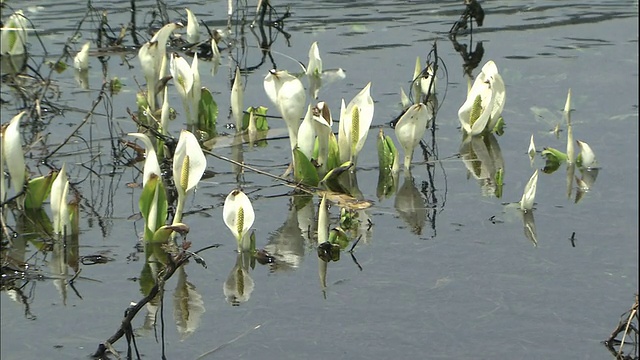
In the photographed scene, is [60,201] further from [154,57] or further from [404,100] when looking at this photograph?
[404,100]

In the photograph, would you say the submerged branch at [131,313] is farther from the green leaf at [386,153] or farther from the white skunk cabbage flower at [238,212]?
the green leaf at [386,153]

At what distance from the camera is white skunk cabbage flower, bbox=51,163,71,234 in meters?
4.24

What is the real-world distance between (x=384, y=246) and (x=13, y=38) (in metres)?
4.05

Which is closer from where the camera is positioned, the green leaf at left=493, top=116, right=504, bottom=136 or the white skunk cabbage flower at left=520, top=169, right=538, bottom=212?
the white skunk cabbage flower at left=520, top=169, right=538, bottom=212

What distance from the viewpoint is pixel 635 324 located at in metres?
3.56

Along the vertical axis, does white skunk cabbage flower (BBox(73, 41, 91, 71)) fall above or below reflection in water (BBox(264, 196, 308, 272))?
above

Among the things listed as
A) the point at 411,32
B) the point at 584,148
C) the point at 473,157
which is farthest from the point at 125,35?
the point at 584,148

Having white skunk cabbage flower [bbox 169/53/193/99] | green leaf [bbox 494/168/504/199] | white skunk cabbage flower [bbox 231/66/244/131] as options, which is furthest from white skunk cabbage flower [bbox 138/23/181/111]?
green leaf [bbox 494/168/504/199]

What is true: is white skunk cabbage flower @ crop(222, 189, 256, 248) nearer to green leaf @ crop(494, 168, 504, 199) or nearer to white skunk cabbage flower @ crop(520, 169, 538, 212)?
white skunk cabbage flower @ crop(520, 169, 538, 212)

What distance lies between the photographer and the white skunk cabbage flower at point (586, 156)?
5.05 metres

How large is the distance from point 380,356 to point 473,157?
220cm

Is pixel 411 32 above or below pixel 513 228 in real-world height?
above

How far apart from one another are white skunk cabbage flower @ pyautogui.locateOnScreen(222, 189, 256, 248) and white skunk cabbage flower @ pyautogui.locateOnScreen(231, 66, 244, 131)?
4.99 feet

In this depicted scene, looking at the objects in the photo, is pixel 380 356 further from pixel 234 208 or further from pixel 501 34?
pixel 501 34
